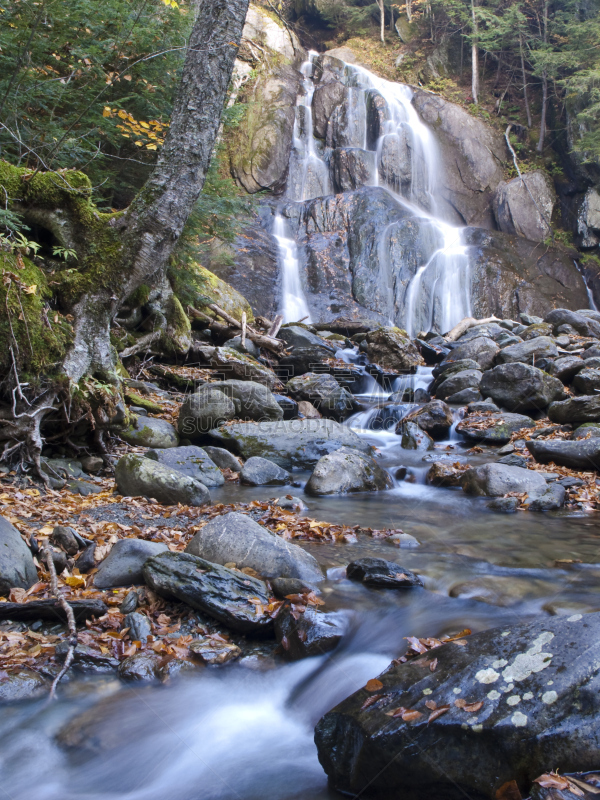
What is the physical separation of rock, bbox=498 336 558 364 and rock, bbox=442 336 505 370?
0.39m

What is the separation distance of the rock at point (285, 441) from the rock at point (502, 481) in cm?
210

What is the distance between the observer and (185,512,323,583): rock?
12.7 feet

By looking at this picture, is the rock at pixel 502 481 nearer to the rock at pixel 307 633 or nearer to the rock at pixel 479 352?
the rock at pixel 307 633

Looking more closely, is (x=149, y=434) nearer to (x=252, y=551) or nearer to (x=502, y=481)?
(x=252, y=551)

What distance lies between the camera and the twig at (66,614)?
271cm

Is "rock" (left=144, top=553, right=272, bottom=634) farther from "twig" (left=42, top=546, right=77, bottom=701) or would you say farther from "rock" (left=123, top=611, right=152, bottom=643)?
"twig" (left=42, top=546, right=77, bottom=701)

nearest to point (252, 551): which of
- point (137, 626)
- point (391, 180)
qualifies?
point (137, 626)

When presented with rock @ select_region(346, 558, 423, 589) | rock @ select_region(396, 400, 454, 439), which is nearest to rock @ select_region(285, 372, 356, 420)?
rock @ select_region(396, 400, 454, 439)

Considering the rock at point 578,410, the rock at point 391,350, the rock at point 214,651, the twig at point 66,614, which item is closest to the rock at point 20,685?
the twig at point 66,614

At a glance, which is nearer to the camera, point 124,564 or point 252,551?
point 124,564

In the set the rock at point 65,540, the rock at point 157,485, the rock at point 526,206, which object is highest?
the rock at point 526,206

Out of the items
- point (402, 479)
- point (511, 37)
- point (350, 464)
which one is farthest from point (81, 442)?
point (511, 37)

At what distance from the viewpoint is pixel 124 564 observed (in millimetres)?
3652

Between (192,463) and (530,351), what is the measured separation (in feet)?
29.6
